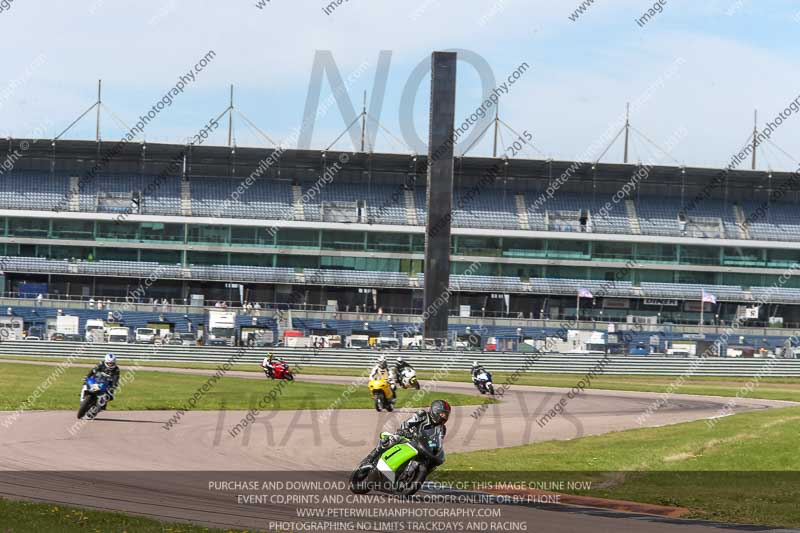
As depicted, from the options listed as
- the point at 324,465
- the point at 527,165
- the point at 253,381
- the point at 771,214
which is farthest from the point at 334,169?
the point at 324,465

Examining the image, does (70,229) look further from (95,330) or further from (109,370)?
(109,370)

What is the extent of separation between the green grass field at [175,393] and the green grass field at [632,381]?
34.2ft

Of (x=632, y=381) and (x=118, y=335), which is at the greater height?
(x=118, y=335)

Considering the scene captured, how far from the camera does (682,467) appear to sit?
21.8 metres

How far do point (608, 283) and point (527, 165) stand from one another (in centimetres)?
1240

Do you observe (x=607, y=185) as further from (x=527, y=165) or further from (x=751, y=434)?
(x=751, y=434)

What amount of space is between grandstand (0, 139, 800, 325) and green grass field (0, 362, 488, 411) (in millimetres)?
38588

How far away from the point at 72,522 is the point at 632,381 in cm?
5230

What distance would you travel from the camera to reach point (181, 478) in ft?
56.9

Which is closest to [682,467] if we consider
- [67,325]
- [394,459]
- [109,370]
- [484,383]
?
[394,459]

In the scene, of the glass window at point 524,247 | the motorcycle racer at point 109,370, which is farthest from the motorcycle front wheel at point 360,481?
the glass window at point 524,247

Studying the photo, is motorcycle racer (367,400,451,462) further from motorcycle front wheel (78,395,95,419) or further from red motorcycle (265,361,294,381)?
red motorcycle (265,361,294,381)

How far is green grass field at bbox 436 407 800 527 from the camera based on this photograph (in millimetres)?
16750

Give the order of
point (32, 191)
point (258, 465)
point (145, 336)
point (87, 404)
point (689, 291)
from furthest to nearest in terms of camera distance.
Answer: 1. point (689, 291)
2. point (32, 191)
3. point (145, 336)
4. point (87, 404)
5. point (258, 465)
